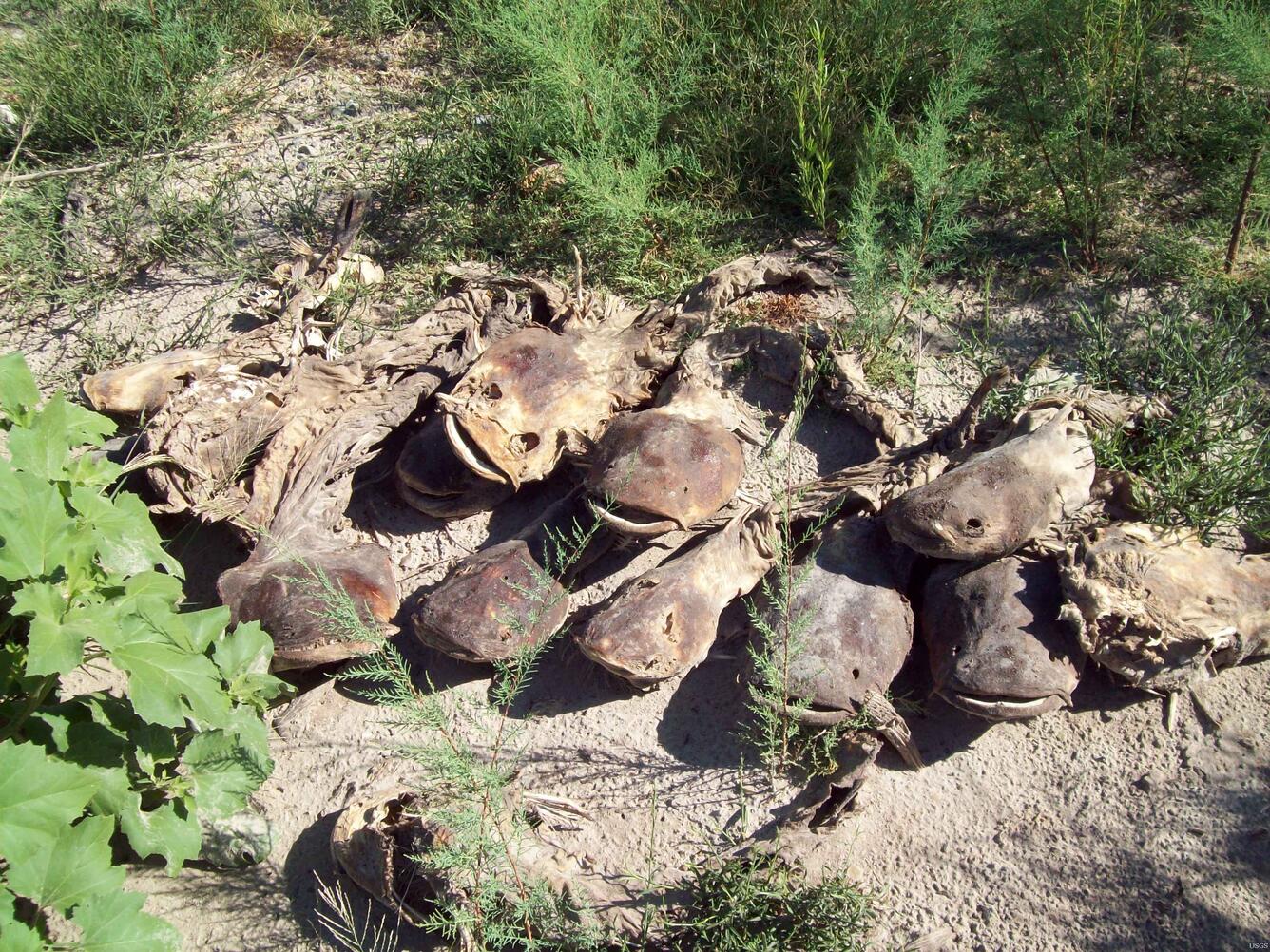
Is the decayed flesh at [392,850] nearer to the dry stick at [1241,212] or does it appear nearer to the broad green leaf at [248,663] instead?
the broad green leaf at [248,663]

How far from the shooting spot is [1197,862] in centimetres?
288

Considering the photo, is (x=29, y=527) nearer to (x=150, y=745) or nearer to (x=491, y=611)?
(x=150, y=745)

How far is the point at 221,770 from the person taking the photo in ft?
9.55

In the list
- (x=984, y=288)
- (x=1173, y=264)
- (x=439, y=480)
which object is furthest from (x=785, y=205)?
(x=439, y=480)

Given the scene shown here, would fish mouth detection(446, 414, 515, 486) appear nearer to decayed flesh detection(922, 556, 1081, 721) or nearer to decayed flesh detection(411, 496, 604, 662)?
decayed flesh detection(411, 496, 604, 662)

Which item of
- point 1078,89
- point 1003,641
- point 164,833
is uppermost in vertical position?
point 1078,89

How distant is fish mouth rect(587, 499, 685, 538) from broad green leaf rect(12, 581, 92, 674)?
1.52 metres

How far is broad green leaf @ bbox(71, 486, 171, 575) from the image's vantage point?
8.97 ft

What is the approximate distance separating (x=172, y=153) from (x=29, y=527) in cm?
372

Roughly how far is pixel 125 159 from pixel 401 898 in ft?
14.4

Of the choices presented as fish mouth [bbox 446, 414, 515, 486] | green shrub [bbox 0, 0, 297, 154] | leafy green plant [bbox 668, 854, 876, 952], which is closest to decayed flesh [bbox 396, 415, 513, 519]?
fish mouth [bbox 446, 414, 515, 486]

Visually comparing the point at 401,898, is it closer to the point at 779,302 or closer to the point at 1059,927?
the point at 1059,927

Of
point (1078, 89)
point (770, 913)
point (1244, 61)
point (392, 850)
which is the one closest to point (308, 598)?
point (392, 850)

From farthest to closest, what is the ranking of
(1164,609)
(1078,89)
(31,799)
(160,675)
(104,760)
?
(1078,89), (1164,609), (104,760), (160,675), (31,799)
